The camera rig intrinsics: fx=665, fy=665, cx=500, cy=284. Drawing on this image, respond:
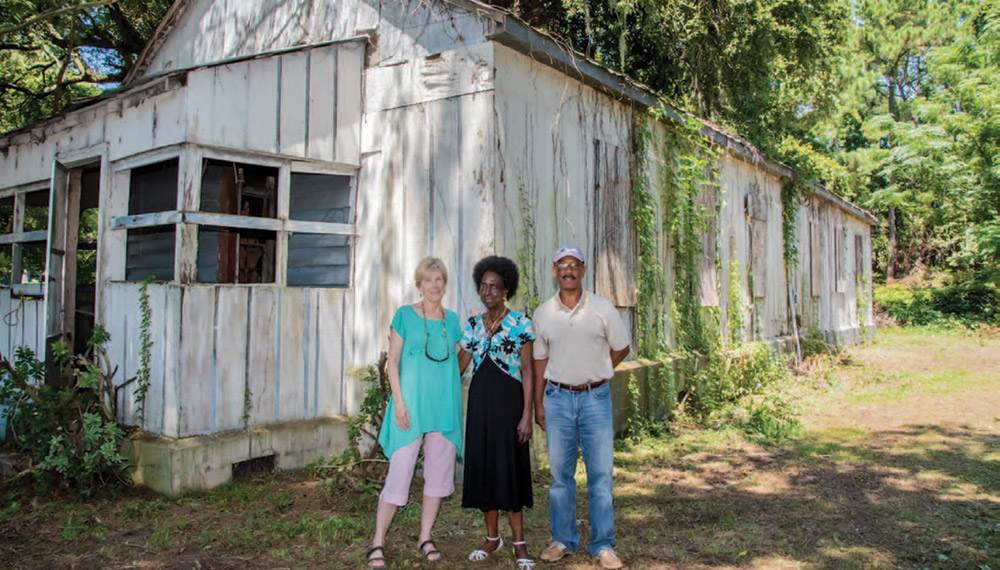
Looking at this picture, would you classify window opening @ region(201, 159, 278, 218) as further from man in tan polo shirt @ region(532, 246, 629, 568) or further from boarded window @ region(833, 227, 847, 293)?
boarded window @ region(833, 227, 847, 293)

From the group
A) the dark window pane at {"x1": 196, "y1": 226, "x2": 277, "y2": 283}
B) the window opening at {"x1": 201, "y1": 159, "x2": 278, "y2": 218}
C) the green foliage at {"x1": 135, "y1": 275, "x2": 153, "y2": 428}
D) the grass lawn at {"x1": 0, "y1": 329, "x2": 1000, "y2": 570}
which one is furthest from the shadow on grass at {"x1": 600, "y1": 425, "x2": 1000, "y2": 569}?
the window opening at {"x1": 201, "y1": 159, "x2": 278, "y2": 218}

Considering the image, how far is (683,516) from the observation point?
482 cm

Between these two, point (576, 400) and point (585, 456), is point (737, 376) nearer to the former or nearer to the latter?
point (585, 456)

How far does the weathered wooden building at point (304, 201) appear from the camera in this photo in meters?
5.36

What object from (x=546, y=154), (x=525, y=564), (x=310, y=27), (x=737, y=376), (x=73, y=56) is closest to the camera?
(x=525, y=564)

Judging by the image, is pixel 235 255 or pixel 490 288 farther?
pixel 235 255

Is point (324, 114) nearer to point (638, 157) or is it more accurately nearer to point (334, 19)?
point (334, 19)

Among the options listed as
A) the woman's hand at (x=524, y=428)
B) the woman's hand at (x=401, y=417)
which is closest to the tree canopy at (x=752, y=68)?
the woman's hand at (x=524, y=428)

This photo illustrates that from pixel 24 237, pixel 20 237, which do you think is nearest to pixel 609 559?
pixel 24 237

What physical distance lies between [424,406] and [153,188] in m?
3.77

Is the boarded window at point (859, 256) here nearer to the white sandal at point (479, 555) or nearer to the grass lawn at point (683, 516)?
the grass lawn at point (683, 516)

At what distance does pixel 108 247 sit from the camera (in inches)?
236

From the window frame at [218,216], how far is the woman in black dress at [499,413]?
264cm

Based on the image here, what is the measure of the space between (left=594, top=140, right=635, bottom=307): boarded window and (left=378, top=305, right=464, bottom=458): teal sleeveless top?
10.8 ft
